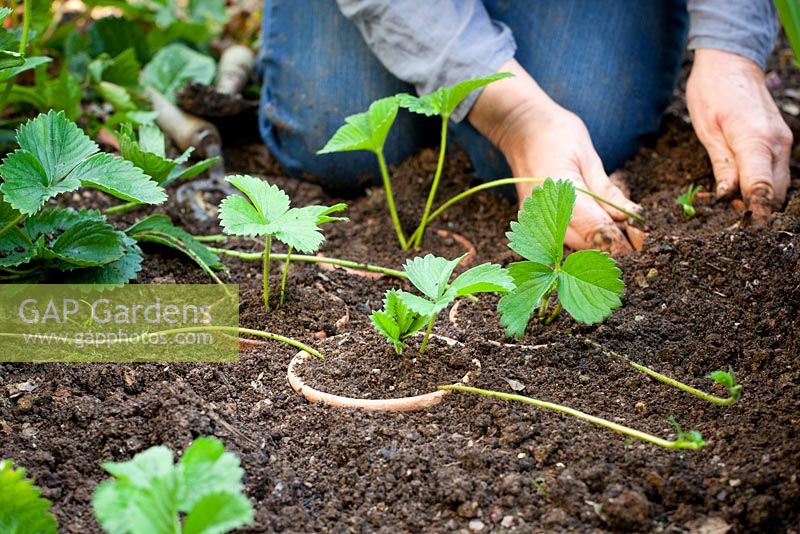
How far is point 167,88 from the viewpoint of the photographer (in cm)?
250

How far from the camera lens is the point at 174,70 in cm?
253

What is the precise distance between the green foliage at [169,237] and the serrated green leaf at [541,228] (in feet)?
2.03

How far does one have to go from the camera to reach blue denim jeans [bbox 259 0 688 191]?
2.20 m

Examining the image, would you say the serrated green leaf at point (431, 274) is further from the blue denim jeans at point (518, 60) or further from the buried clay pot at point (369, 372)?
the blue denim jeans at point (518, 60)

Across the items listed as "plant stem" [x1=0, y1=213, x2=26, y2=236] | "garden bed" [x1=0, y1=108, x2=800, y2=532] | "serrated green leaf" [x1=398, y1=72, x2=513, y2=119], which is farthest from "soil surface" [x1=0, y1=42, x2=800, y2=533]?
"serrated green leaf" [x1=398, y1=72, x2=513, y2=119]

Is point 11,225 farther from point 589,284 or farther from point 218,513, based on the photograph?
point 589,284

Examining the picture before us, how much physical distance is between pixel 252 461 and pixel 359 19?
125cm

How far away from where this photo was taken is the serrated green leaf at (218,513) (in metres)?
0.90

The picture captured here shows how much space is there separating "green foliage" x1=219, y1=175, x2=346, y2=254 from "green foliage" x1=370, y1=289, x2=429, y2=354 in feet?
0.47

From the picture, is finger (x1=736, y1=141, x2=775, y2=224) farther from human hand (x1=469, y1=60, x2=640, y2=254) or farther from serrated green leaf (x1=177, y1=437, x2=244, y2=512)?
serrated green leaf (x1=177, y1=437, x2=244, y2=512)

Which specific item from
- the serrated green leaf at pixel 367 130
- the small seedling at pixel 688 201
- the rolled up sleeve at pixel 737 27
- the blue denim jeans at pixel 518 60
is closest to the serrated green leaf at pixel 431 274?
the serrated green leaf at pixel 367 130

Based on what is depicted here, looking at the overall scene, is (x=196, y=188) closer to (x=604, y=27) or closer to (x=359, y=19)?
(x=359, y=19)

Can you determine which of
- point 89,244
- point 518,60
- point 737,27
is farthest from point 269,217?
point 737,27

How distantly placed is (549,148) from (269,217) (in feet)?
2.25
